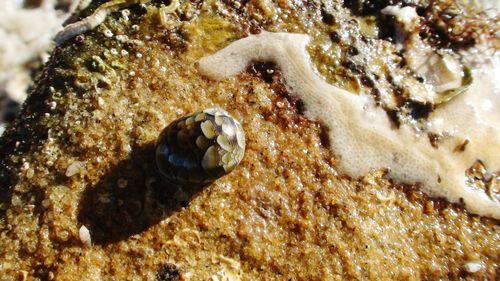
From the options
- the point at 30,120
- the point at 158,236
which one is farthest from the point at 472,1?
the point at 30,120

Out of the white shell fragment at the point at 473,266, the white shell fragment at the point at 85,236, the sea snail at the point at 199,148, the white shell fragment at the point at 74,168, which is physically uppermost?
the sea snail at the point at 199,148

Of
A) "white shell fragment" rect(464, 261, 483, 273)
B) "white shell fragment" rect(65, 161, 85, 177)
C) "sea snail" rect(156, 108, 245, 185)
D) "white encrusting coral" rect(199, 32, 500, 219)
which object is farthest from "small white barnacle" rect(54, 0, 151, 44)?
"white shell fragment" rect(464, 261, 483, 273)

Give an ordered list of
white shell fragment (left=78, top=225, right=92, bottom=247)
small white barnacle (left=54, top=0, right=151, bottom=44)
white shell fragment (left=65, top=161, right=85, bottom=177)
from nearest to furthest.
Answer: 1. white shell fragment (left=78, top=225, right=92, bottom=247)
2. white shell fragment (left=65, top=161, right=85, bottom=177)
3. small white barnacle (left=54, top=0, right=151, bottom=44)

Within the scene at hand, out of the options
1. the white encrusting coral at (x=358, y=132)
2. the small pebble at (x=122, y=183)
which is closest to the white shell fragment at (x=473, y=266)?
the white encrusting coral at (x=358, y=132)

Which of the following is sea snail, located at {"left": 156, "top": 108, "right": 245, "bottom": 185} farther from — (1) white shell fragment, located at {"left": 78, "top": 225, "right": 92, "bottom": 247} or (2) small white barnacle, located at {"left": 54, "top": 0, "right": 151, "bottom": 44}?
(2) small white barnacle, located at {"left": 54, "top": 0, "right": 151, "bottom": 44}

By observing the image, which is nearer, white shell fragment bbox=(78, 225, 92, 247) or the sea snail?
the sea snail

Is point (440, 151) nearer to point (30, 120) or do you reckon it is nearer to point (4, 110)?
point (30, 120)

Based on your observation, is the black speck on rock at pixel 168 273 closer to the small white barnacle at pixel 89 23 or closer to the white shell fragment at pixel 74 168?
the white shell fragment at pixel 74 168

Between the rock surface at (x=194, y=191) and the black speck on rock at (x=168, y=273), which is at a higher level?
the rock surface at (x=194, y=191)
